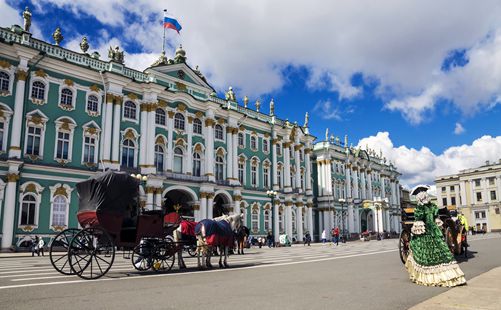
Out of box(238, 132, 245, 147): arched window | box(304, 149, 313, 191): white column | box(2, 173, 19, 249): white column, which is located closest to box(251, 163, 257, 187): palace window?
box(238, 132, 245, 147): arched window

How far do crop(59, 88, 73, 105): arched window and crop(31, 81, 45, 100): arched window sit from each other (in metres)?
1.37

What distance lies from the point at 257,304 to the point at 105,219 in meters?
6.02

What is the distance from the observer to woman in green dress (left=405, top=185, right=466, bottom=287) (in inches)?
386

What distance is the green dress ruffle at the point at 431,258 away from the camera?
980 cm

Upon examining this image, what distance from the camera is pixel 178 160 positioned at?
37.2 metres

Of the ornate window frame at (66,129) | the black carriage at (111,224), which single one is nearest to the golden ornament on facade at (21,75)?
the ornate window frame at (66,129)

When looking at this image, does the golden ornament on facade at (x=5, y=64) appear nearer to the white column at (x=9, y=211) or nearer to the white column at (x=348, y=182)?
the white column at (x=9, y=211)

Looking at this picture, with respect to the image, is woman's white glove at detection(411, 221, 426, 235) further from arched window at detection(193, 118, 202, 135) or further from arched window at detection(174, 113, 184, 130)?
arched window at detection(193, 118, 202, 135)

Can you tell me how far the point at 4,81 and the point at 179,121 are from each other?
1467cm

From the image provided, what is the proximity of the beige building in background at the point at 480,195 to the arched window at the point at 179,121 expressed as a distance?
77.3m

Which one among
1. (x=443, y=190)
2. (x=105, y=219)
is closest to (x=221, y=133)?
(x=105, y=219)

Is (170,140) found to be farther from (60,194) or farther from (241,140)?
(60,194)

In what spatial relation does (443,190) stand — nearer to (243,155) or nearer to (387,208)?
(387,208)

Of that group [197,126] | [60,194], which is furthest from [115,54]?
[60,194]
